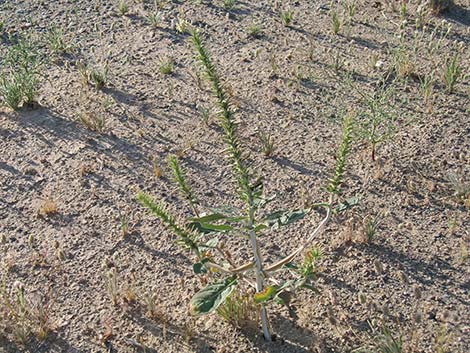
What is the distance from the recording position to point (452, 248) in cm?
479

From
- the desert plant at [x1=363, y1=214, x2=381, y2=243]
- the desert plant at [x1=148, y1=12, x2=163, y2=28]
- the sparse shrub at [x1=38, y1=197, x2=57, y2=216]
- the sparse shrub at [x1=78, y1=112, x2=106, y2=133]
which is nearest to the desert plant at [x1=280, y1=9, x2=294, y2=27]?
the desert plant at [x1=148, y1=12, x2=163, y2=28]

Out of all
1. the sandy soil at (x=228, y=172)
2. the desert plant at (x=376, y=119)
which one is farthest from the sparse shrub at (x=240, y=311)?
the desert plant at (x=376, y=119)

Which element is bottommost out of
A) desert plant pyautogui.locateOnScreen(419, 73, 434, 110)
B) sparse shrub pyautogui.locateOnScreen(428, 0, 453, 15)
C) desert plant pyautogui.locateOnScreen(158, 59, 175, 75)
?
desert plant pyautogui.locateOnScreen(158, 59, 175, 75)

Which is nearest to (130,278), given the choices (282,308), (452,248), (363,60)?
(282,308)

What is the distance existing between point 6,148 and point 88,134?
0.69 m

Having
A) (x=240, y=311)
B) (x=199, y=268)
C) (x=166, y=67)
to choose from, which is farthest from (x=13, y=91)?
(x=240, y=311)

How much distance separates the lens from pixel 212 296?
388 cm

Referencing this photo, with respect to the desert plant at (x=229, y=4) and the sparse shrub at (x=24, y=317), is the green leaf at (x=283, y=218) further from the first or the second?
the desert plant at (x=229, y=4)

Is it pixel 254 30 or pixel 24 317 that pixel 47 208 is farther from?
pixel 254 30

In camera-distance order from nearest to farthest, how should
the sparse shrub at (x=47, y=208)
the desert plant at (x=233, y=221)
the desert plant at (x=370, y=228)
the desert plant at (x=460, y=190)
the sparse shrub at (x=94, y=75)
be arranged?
the desert plant at (x=233, y=221) → the desert plant at (x=370, y=228) → the desert plant at (x=460, y=190) → the sparse shrub at (x=47, y=208) → the sparse shrub at (x=94, y=75)

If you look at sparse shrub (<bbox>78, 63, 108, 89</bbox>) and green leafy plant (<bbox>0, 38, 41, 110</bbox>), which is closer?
green leafy plant (<bbox>0, 38, 41, 110</bbox>)

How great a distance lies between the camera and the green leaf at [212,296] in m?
3.82

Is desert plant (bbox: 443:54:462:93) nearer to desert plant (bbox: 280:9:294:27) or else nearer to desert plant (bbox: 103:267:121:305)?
desert plant (bbox: 280:9:294:27)

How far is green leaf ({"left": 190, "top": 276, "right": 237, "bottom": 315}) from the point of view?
382 cm
